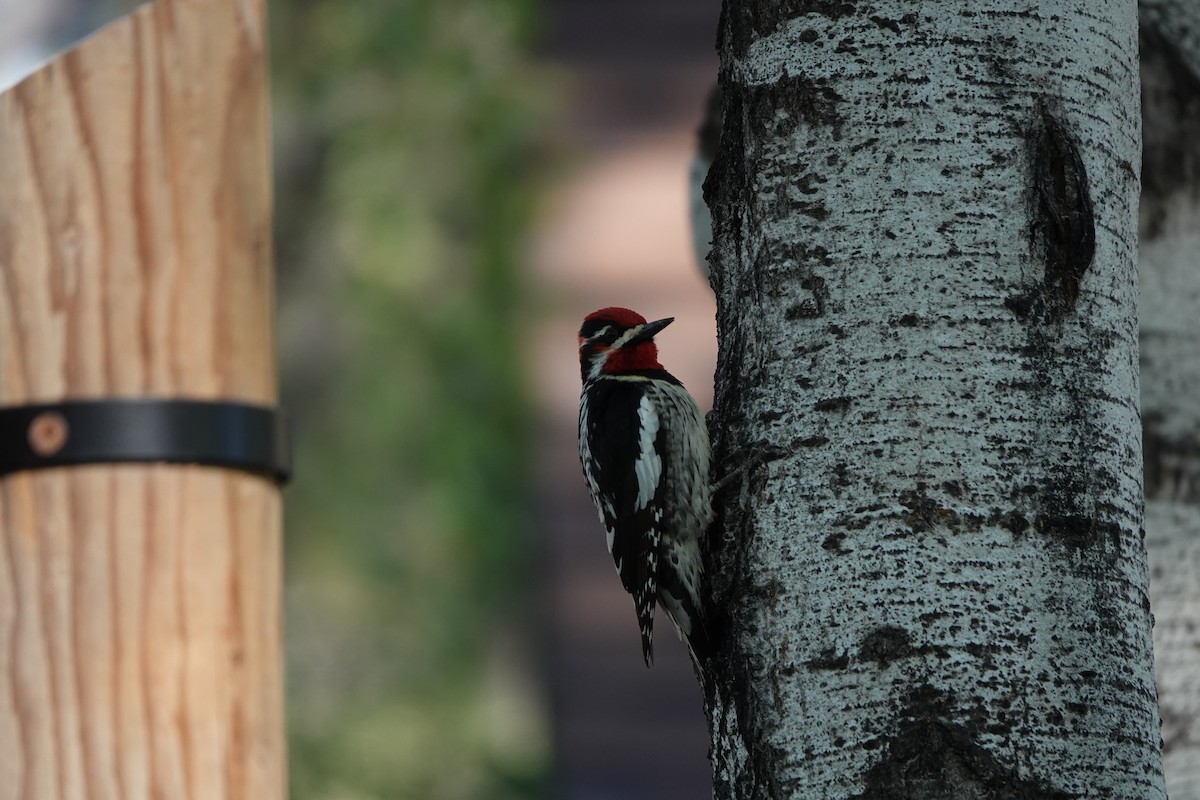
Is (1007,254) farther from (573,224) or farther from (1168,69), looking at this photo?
(573,224)

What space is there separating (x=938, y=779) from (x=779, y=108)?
862mm

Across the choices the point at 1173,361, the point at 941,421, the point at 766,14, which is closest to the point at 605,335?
the point at 1173,361

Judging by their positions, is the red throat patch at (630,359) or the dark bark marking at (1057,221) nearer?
the dark bark marking at (1057,221)

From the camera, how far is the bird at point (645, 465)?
2852mm

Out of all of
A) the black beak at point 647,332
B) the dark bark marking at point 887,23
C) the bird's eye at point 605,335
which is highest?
the dark bark marking at point 887,23

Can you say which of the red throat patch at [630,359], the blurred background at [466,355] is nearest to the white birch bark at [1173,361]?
the red throat patch at [630,359]

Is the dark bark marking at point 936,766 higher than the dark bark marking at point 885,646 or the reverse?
the reverse

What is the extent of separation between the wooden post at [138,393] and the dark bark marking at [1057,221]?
3.02ft

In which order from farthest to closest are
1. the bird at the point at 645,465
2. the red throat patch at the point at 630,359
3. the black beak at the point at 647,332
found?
the red throat patch at the point at 630,359 → the black beak at the point at 647,332 → the bird at the point at 645,465

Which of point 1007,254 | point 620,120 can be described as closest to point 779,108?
point 1007,254

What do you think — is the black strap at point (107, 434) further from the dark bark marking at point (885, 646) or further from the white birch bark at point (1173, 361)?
the white birch bark at point (1173, 361)

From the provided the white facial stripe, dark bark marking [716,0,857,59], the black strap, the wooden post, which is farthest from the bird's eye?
the black strap

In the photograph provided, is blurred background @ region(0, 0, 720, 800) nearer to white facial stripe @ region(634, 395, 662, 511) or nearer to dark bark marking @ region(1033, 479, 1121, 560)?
white facial stripe @ region(634, 395, 662, 511)

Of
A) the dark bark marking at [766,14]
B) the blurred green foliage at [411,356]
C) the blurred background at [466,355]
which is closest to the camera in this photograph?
the dark bark marking at [766,14]
